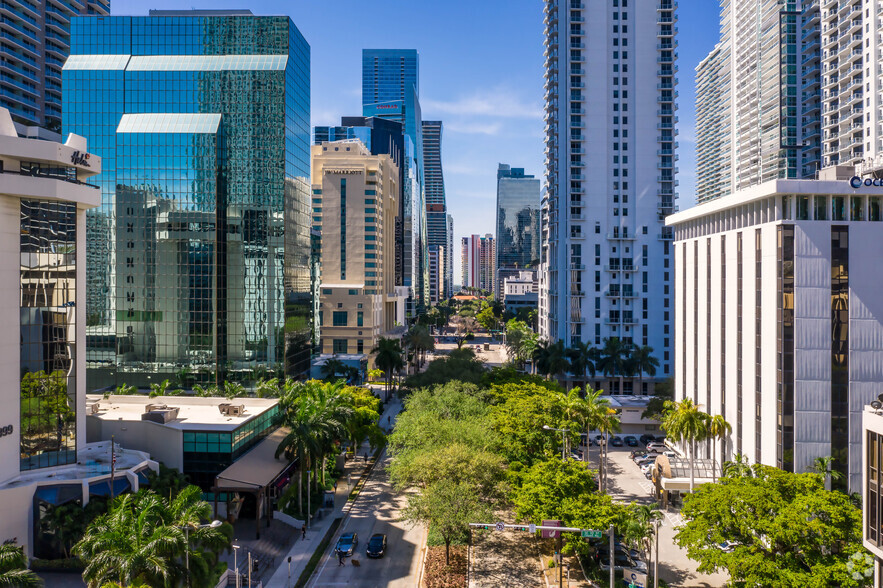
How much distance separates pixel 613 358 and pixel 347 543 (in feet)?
231

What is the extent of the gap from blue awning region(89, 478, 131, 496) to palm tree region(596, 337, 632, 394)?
268 ft

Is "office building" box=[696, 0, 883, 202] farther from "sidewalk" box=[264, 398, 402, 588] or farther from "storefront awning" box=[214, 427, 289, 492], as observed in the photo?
"storefront awning" box=[214, 427, 289, 492]

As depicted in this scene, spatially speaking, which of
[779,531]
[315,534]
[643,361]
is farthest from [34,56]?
[779,531]

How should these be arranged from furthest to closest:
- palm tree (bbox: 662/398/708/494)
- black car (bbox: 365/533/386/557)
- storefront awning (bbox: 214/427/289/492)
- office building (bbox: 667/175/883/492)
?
palm tree (bbox: 662/398/708/494) < storefront awning (bbox: 214/427/289/492) < office building (bbox: 667/175/883/492) < black car (bbox: 365/533/386/557)

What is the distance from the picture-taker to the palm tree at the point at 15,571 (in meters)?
31.2

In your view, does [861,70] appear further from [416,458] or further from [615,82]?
[416,458]

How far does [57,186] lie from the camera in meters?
49.4

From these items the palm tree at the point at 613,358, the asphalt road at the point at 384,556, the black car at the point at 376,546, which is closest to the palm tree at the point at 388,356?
the palm tree at the point at 613,358

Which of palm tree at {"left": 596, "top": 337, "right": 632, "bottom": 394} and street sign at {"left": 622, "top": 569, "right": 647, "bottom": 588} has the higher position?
palm tree at {"left": 596, "top": 337, "right": 632, "bottom": 394}

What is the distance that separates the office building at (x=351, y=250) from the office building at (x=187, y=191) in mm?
46960

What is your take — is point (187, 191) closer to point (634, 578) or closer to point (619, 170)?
point (634, 578)

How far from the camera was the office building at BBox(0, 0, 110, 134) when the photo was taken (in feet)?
353

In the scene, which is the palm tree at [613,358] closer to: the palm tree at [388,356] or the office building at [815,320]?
the palm tree at [388,356]

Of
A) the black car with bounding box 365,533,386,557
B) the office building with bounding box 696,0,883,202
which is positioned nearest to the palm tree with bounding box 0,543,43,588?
the black car with bounding box 365,533,386,557
